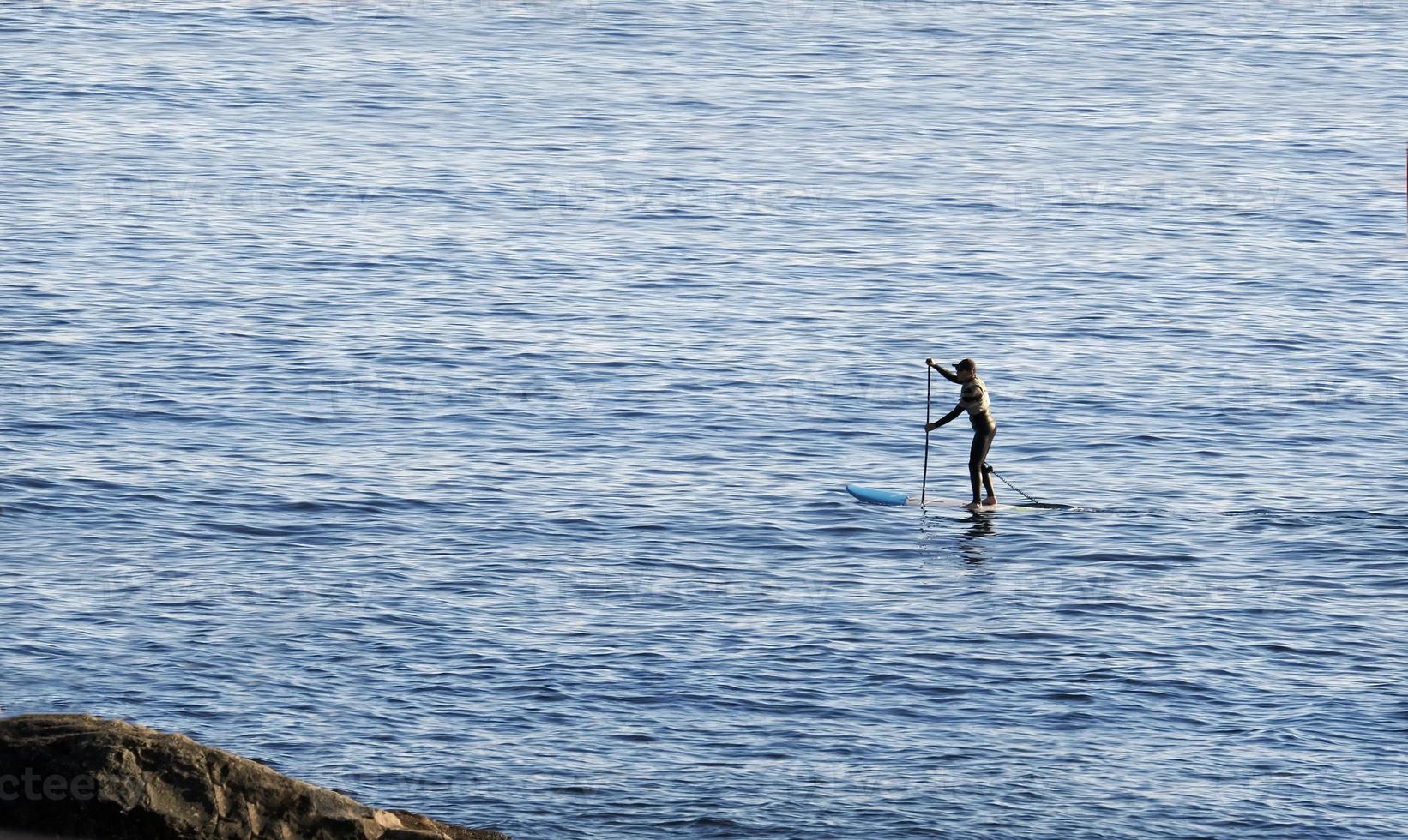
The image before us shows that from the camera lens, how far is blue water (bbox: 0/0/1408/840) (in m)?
27.8

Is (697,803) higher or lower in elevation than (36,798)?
lower

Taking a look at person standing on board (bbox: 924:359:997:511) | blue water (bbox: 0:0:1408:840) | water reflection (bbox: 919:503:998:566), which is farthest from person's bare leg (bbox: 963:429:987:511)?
blue water (bbox: 0:0:1408:840)

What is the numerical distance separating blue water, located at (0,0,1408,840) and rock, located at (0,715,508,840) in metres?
4.76

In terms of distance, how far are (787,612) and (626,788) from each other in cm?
725

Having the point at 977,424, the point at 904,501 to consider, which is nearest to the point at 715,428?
the point at 904,501

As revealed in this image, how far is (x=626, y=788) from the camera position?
1030 inches

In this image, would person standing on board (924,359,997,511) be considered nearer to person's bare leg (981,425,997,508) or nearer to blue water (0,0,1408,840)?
person's bare leg (981,425,997,508)

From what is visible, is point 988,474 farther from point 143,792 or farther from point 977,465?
point 143,792

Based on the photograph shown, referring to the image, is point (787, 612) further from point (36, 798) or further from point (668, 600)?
point (36, 798)

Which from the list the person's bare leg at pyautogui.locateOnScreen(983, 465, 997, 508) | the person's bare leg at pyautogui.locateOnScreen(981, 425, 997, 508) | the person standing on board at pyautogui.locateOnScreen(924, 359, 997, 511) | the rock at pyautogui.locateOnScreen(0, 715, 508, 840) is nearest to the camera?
the rock at pyautogui.locateOnScreen(0, 715, 508, 840)

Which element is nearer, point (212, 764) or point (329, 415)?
point (212, 764)

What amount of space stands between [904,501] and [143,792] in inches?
841

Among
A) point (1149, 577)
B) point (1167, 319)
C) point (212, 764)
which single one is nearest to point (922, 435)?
point (1149, 577)

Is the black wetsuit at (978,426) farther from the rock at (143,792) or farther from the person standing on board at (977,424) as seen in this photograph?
the rock at (143,792)
